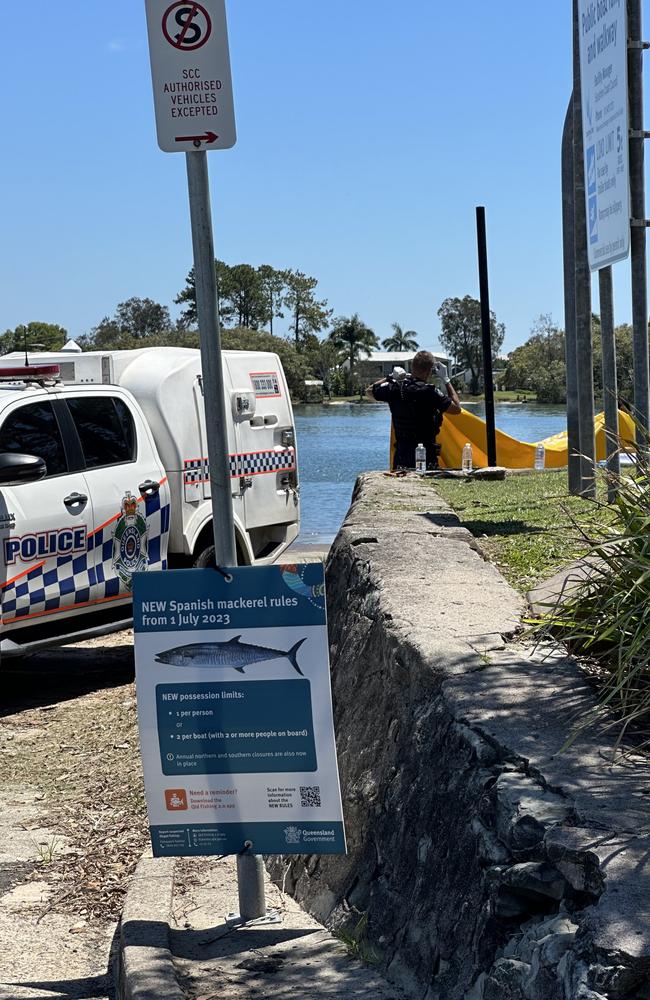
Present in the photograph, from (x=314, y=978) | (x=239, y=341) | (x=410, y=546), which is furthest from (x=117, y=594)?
(x=239, y=341)

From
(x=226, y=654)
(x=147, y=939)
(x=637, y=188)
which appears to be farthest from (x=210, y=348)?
(x=637, y=188)

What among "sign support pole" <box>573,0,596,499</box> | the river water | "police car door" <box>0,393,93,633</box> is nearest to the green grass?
"sign support pole" <box>573,0,596,499</box>

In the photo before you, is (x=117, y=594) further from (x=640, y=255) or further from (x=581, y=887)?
(x=581, y=887)

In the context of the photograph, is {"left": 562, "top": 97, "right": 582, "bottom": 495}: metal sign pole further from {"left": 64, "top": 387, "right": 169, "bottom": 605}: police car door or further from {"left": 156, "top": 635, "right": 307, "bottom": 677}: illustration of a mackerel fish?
{"left": 156, "top": 635, "right": 307, "bottom": 677}: illustration of a mackerel fish

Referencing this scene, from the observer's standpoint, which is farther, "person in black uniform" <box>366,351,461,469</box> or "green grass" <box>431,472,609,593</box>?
"person in black uniform" <box>366,351,461,469</box>

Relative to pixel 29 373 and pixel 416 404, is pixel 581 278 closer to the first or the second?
pixel 416 404

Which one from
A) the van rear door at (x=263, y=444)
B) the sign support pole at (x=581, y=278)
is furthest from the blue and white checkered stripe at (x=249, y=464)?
the sign support pole at (x=581, y=278)

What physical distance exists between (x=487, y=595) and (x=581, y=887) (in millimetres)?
2528

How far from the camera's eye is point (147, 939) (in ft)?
13.1

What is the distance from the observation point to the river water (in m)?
24.7

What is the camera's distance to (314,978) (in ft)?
12.0

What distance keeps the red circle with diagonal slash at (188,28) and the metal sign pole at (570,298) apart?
234 inches

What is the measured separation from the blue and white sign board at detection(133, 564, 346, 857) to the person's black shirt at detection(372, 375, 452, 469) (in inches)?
338

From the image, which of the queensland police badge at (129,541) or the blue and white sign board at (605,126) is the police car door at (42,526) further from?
the blue and white sign board at (605,126)
